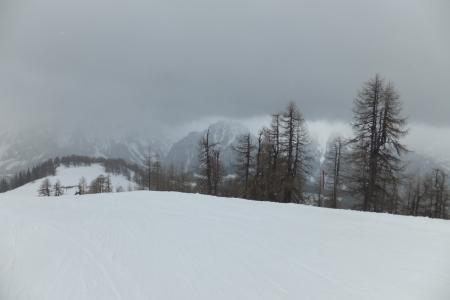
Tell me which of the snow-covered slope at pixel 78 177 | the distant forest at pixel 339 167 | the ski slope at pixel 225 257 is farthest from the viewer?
the snow-covered slope at pixel 78 177

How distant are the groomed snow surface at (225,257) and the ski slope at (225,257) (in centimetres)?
2

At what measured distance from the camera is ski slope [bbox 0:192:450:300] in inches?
197

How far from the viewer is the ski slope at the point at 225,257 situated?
16.4 ft

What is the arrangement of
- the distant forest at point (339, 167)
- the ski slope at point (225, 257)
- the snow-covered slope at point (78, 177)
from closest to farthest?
the ski slope at point (225, 257), the distant forest at point (339, 167), the snow-covered slope at point (78, 177)

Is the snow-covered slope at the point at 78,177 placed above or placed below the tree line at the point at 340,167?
below

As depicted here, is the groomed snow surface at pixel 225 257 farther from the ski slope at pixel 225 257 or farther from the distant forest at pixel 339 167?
the distant forest at pixel 339 167

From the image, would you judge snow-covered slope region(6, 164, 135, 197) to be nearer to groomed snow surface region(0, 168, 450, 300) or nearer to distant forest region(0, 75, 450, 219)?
distant forest region(0, 75, 450, 219)

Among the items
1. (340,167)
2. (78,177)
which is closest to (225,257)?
(340,167)

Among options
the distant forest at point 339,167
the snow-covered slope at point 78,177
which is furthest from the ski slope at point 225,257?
the snow-covered slope at point 78,177

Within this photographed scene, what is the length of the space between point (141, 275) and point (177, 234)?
267 centimetres

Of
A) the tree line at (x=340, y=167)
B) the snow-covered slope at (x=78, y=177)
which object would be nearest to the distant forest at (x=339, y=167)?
the tree line at (x=340, y=167)

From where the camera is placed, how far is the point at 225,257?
6.44 metres

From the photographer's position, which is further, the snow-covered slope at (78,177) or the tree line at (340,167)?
the snow-covered slope at (78,177)

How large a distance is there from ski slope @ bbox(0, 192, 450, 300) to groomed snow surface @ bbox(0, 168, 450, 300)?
0.02m
